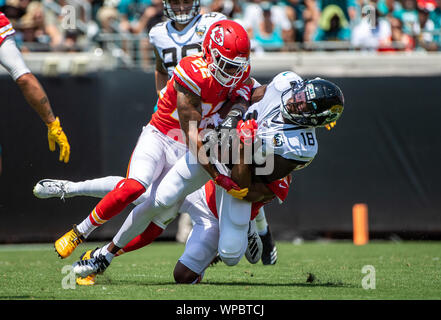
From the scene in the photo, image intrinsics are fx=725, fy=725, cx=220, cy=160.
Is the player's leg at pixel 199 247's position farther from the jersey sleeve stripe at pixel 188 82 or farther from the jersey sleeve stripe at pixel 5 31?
the jersey sleeve stripe at pixel 5 31

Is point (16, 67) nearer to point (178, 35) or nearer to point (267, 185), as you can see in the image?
point (178, 35)

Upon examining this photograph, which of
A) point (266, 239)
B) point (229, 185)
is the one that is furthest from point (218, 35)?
point (266, 239)

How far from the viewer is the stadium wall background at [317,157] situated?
362 inches

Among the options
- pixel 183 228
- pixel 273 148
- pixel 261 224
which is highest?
pixel 273 148

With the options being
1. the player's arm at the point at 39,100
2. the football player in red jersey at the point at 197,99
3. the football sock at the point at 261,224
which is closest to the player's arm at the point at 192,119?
the football player in red jersey at the point at 197,99

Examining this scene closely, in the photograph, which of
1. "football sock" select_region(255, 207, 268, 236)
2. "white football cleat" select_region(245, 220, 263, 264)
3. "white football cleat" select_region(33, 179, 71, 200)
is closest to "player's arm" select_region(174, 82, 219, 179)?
"white football cleat" select_region(245, 220, 263, 264)

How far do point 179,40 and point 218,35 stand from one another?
118 centimetres

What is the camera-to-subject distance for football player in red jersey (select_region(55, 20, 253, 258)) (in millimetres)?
5117

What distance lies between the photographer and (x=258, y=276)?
5750mm

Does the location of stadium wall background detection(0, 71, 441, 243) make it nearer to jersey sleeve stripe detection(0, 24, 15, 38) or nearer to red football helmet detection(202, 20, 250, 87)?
jersey sleeve stripe detection(0, 24, 15, 38)

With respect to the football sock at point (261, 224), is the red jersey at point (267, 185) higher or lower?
higher

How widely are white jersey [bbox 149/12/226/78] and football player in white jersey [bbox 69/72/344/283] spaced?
0.99 meters

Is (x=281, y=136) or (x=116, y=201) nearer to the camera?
(x=281, y=136)
